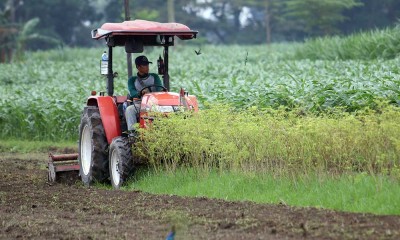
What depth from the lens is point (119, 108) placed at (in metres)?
14.3

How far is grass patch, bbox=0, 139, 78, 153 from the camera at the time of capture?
21048mm

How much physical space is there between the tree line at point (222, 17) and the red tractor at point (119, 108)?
57292 millimetres

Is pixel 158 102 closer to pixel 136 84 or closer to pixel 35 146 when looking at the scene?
pixel 136 84

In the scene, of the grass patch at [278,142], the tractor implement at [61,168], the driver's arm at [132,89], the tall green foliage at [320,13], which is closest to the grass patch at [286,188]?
the grass patch at [278,142]

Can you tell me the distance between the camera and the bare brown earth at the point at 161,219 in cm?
877

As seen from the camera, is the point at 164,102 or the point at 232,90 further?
the point at 232,90

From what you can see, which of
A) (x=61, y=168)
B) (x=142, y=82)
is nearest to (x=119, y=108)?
(x=142, y=82)

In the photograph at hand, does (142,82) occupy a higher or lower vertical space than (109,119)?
higher

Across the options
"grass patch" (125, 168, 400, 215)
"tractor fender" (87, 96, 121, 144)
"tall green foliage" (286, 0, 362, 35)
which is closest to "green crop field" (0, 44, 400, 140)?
"tractor fender" (87, 96, 121, 144)

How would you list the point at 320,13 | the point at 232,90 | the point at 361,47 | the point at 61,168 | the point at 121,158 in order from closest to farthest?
the point at 121,158, the point at 61,168, the point at 232,90, the point at 361,47, the point at 320,13

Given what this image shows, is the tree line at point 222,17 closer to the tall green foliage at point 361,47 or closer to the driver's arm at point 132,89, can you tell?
the tall green foliage at point 361,47

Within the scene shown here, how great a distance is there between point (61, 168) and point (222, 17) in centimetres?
7656

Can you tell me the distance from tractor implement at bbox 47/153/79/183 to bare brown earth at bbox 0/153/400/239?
176cm

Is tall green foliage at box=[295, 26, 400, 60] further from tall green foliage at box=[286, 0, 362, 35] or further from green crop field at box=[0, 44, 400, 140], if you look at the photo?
tall green foliage at box=[286, 0, 362, 35]
